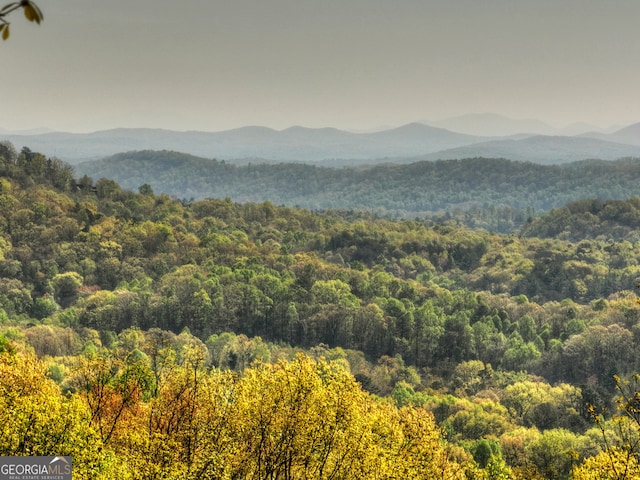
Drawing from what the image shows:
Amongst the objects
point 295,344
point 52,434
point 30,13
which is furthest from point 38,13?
point 295,344

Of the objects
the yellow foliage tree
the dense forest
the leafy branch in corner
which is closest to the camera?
the leafy branch in corner

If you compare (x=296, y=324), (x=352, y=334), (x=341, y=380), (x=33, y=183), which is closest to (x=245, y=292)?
(x=296, y=324)

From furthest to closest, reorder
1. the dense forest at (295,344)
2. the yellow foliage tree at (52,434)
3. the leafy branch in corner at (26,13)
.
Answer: the dense forest at (295,344)
the yellow foliage tree at (52,434)
the leafy branch in corner at (26,13)

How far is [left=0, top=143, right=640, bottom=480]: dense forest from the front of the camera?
18359 mm

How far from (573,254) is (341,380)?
148 m

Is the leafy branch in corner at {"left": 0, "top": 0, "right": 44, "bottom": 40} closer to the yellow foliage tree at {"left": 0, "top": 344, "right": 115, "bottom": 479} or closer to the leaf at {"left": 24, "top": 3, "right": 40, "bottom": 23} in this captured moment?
the leaf at {"left": 24, "top": 3, "right": 40, "bottom": 23}

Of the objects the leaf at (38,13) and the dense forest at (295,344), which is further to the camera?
the dense forest at (295,344)

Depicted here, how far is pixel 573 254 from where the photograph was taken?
150375 millimetres

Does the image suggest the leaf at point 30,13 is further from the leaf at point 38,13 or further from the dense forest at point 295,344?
the dense forest at point 295,344

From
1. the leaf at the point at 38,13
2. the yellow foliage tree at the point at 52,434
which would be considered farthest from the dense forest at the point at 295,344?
the leaf at the point at 38,13

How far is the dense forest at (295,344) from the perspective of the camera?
18359mm

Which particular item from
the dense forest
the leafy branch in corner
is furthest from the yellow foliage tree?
the leafy branch in corner

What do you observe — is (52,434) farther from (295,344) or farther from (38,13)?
(295,344)

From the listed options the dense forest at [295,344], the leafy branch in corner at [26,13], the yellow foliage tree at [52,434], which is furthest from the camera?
the dense forest at [295,344]
